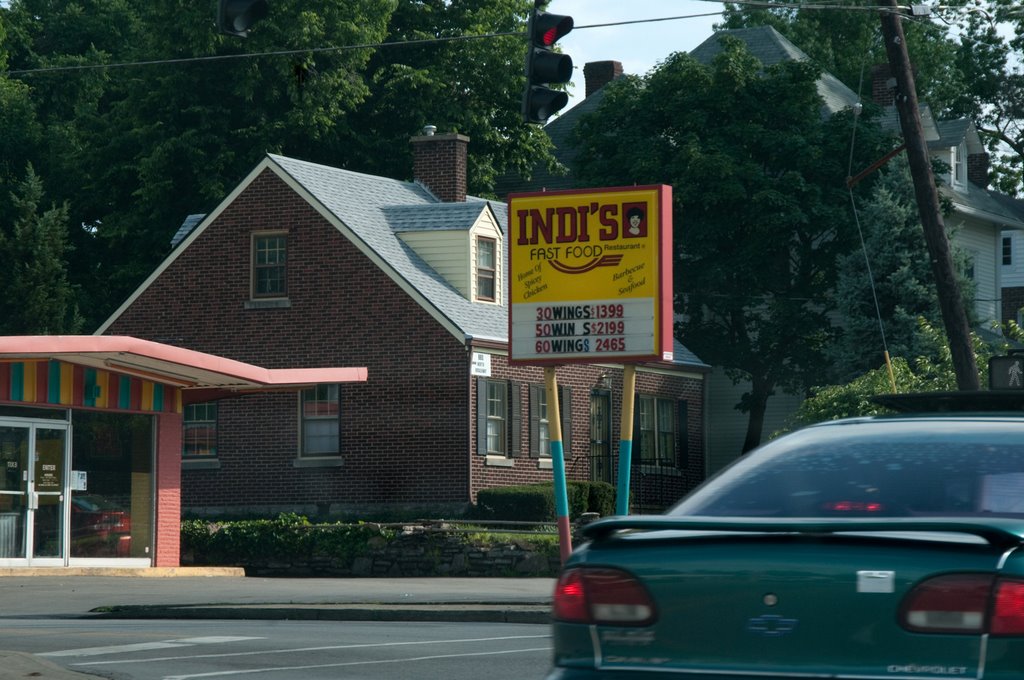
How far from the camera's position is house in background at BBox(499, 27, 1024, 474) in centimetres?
4947

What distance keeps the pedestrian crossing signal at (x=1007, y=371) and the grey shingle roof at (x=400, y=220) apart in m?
19.9

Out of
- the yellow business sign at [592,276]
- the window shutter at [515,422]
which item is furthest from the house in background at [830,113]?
the yellow business sign at [592,276]

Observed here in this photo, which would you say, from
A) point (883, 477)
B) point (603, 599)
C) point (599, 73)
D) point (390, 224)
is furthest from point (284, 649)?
point (599, 73)

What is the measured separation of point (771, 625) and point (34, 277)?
141 ft

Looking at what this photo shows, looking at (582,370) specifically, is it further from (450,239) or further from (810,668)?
(810,668)

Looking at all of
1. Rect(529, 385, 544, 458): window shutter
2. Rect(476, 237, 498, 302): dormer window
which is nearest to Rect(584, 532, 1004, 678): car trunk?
Rect(529, 385, 544, 458): window shutter

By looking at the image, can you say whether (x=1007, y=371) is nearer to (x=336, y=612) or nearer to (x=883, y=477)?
(x=336, y=612)

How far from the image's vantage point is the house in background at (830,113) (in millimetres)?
49469

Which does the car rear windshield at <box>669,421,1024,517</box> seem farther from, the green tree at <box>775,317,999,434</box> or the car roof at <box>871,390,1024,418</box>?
the green tree at <box>775,317,999,434</box>

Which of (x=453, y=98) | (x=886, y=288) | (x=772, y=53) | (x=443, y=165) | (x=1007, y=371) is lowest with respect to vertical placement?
(x=1007, y=371)

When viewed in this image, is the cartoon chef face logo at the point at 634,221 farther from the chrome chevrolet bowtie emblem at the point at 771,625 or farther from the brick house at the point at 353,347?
the chrome chevrolet bowtie emblem at the point at 771,625

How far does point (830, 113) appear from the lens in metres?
50.9

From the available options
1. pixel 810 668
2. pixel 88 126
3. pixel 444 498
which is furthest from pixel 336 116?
pixel 810 668

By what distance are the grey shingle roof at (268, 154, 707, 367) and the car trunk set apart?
30.6m
